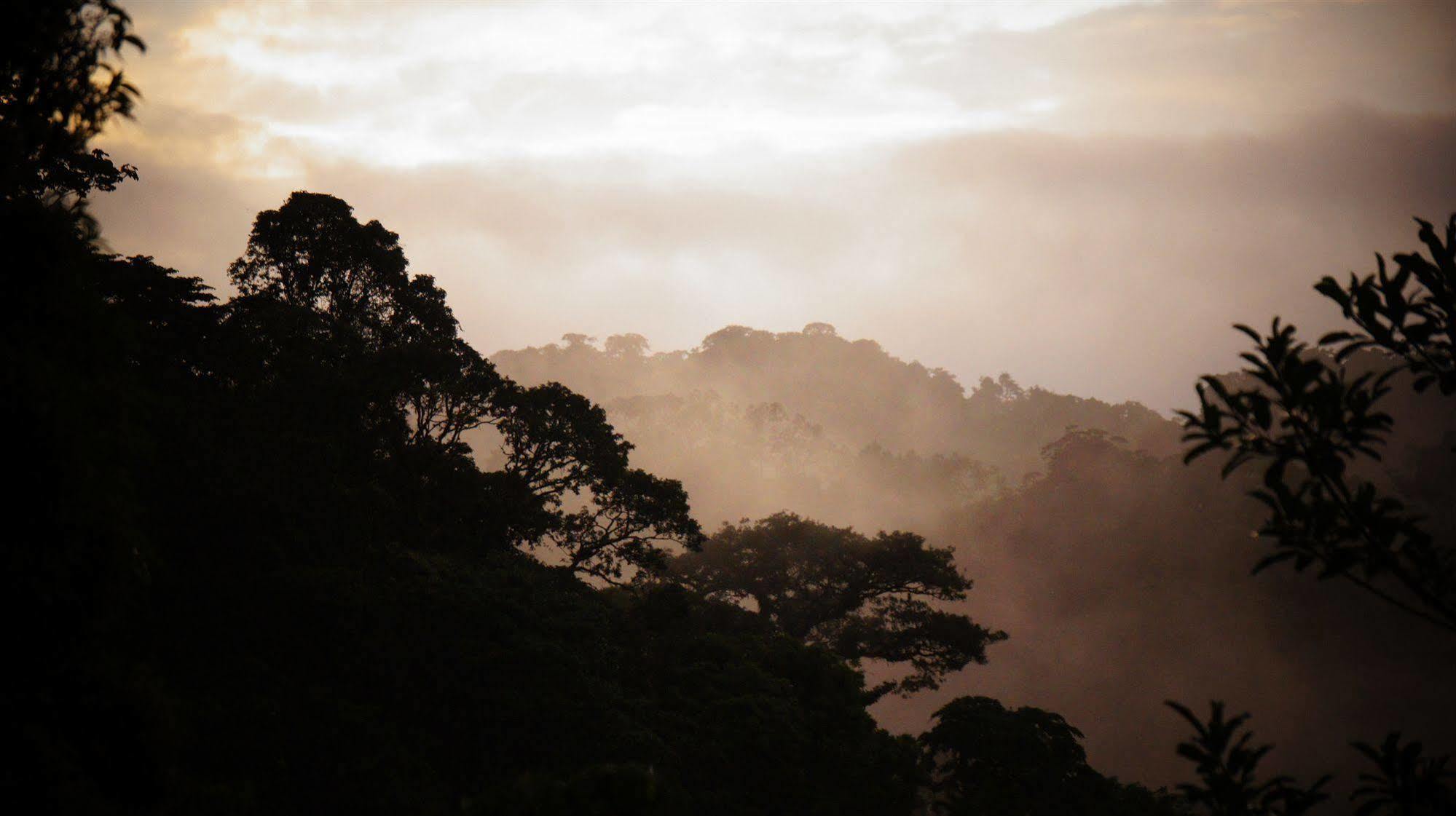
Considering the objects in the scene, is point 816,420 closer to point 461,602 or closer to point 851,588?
point 851,588

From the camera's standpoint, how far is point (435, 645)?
617 inches

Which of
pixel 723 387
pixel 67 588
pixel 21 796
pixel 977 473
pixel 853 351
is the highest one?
pixel 853 351

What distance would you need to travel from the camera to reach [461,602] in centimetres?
1639

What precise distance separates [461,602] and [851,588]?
754 inches

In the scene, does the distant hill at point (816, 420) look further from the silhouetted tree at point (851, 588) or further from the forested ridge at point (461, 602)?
the silhouetted tree at point (851, 588)

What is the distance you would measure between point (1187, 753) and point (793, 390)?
132247 millimetres

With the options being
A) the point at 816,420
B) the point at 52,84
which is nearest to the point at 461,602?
the point at 52,84

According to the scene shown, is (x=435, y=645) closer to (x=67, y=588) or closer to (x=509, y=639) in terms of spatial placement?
(x=509, y=639)

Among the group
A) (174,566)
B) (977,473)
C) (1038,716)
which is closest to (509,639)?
(174,566)

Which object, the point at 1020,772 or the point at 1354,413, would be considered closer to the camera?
the point at 1354,413

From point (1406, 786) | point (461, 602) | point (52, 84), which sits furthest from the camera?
point (461, 602)

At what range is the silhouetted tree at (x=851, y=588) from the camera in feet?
103

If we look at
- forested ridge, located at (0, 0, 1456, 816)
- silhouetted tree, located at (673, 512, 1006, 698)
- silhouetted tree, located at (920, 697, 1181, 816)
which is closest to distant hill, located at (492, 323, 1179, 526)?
forested ridge, located at (0, 0, 1456, 816)

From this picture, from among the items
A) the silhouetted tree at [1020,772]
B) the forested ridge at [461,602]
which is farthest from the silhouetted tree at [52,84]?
the silhouetted tree at [1020,772]
